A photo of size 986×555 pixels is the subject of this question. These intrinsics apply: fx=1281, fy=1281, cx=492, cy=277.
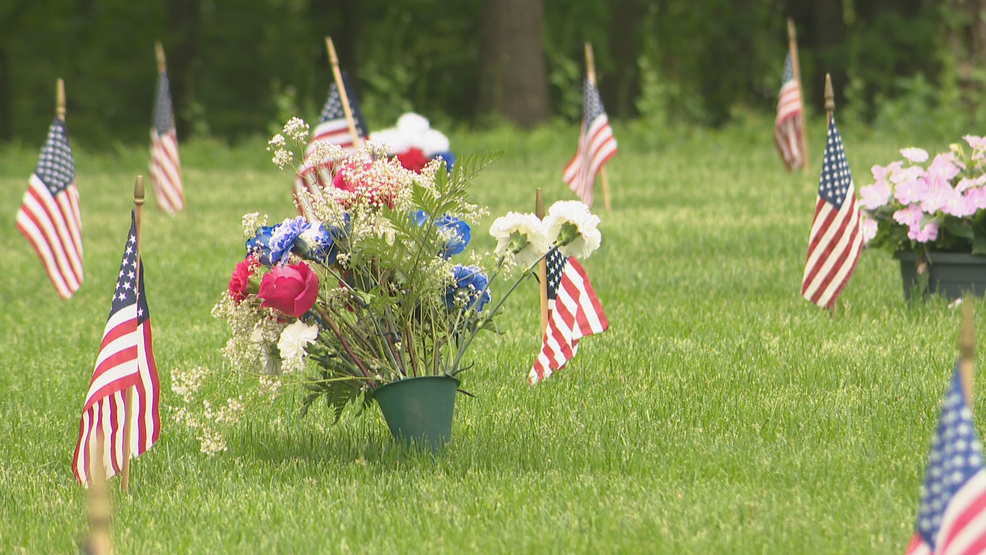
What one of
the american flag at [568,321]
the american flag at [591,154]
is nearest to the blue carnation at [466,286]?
the american flag at [568,321]

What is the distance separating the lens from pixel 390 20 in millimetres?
32812

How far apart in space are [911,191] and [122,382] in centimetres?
530

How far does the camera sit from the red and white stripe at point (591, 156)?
1401cm

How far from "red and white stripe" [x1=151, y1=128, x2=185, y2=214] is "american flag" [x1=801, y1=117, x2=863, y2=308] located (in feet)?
36.6

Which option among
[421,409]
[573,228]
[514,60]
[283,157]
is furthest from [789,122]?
[283,157]

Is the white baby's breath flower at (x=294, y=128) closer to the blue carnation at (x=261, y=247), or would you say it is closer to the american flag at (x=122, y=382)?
the blue carnation at (x=261, y=247)

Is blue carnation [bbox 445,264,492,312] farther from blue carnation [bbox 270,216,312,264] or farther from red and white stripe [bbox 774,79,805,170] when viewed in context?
red and white stripe [bbox 774,79,805,170]

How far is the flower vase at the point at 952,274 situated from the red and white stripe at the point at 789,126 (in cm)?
842

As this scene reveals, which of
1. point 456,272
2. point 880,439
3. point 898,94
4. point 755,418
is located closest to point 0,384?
point 456,272

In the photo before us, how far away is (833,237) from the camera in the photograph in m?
7.84

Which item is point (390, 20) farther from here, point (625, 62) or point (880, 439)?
point (880, 439)

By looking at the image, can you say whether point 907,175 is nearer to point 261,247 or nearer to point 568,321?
point 568,321

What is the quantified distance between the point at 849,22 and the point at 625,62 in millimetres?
5728

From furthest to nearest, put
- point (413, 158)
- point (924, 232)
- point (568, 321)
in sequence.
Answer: point (924, 232), point (413, 158), point (568, 321)
